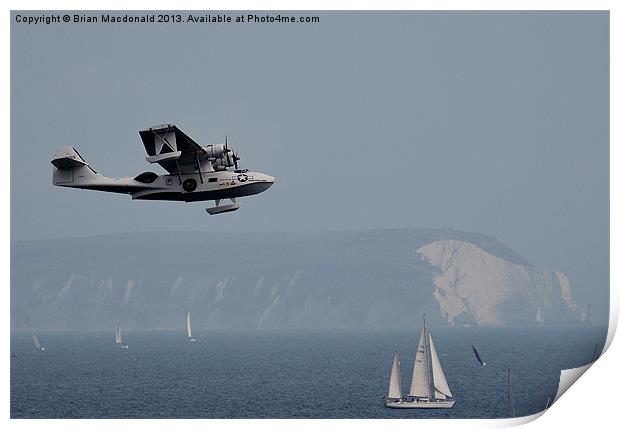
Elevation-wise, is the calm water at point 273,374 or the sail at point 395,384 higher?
the sail at point 395,384

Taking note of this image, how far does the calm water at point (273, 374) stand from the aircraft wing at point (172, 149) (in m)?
13.8

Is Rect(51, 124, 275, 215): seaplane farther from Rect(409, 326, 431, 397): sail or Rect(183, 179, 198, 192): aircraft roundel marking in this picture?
Rect(409, 326, 431, 397): sail

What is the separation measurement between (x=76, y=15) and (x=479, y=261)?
14984cm

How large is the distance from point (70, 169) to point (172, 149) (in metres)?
3.37

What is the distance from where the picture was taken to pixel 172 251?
184875mm

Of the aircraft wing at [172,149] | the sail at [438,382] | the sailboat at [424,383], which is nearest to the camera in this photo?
the aircraft wing at [172,149]

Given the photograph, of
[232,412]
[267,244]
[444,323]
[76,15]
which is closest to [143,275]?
[267,244]

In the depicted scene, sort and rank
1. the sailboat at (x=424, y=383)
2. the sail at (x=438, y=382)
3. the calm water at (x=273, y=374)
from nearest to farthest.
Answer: the sailboat at (x=424, y=383) < the sail at (x=438, y=382) < the calm water at (x=273, y=374)

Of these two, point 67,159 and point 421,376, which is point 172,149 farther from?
point 421,376

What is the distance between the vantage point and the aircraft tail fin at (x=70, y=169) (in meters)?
32.1

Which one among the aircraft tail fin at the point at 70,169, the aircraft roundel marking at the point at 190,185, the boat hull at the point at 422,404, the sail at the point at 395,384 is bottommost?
the boat hull at the point at 422,404

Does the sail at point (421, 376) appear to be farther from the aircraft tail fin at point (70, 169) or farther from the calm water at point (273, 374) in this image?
the aircraft tail fin at point (70, 169)

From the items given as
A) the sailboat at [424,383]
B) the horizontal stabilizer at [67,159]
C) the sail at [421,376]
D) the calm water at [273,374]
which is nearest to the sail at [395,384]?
the sailboat at [424,383]

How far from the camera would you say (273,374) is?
106938 millimetres
